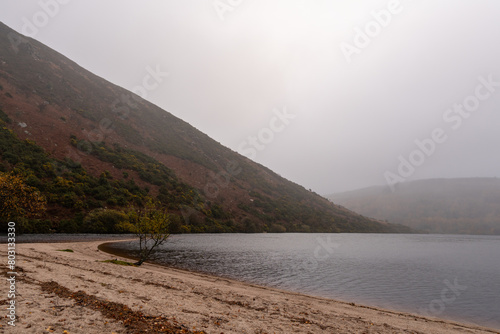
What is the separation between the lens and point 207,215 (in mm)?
83125

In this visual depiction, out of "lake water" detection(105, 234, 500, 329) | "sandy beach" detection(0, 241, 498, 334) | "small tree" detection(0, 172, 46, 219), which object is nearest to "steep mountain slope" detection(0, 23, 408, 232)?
"small tree" detection(0, 172, 46, 219)

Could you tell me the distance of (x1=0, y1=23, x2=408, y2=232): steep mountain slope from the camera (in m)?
54.1

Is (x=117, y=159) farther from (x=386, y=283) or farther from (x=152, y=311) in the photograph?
(x=152, y=311)

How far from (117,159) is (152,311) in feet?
243

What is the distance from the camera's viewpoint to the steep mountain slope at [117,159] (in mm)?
54141

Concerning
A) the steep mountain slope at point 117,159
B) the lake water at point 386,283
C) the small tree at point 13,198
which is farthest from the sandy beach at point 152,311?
the steep mountain slope at point 117,159

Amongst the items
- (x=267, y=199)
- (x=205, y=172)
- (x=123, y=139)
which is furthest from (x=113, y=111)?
(x=267, y=199)

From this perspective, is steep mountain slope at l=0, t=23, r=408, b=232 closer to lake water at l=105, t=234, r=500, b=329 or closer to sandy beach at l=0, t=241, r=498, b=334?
lake water at l=105, t=234, r=500, b=329

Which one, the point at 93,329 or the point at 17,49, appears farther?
the point at 17,49

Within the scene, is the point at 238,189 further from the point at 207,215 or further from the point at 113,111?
the point at 113,111

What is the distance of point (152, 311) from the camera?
30.6ft

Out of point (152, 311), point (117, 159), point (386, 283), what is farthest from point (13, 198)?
point (117, 159)

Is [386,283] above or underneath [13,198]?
underneath

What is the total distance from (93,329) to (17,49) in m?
124
